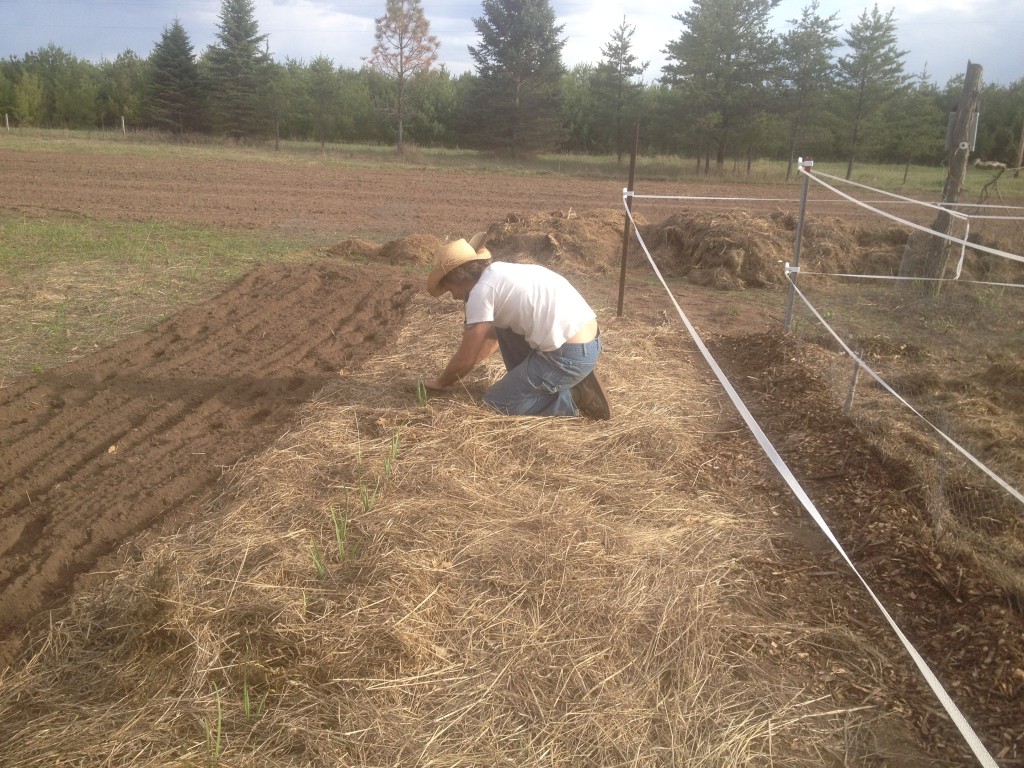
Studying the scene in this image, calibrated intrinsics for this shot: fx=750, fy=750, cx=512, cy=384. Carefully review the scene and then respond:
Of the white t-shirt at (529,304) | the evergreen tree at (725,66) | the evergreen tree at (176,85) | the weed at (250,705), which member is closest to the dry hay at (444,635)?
the weed at (250,705)

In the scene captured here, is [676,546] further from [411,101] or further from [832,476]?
[411,101]

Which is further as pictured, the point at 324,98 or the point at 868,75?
the point at 324,98

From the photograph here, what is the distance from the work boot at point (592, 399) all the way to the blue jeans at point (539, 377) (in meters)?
0.07

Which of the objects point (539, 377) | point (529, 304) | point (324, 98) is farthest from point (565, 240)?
point (324, 98)

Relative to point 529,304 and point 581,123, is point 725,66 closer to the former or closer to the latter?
point 581,123

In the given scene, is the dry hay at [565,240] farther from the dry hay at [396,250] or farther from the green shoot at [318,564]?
the green shoot at [318,564]

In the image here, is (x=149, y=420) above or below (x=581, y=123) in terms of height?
below

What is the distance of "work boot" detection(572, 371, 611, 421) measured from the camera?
4.93 m

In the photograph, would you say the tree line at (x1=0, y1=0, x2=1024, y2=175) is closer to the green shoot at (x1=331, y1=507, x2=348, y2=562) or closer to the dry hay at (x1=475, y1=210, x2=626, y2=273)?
the dry hay at (x1=475, y1=210, x2=626, y2=273)

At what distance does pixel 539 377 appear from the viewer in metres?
4.72

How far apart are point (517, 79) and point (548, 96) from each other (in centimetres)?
185

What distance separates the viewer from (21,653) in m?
2.89

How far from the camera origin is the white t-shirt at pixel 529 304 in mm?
4352

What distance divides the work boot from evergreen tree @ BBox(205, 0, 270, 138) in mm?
37582
